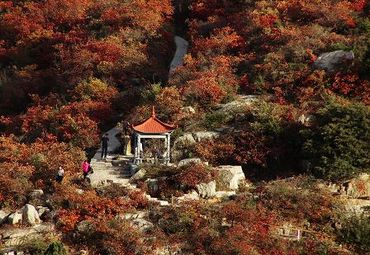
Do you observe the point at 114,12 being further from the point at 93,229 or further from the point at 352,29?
the point at 93,229

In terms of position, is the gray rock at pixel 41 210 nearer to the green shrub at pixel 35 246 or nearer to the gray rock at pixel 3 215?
the gray rock at pixel 3 215

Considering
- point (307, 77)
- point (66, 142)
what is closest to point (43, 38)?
point (66, 142)

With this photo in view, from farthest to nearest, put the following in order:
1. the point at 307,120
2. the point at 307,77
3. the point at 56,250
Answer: the point at 307,77
the point at 307,120
the point at 56,250

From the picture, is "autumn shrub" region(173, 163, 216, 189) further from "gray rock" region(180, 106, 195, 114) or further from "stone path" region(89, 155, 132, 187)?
"gray rock" region(180, 106, 195, 114)

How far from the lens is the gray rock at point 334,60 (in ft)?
92.4

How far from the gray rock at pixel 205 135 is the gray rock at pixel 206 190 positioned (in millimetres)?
3763

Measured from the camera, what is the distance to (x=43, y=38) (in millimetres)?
41094

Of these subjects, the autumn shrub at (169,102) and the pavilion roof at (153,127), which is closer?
the pavilion roof at (153,127)

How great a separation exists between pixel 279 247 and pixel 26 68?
25879 mm

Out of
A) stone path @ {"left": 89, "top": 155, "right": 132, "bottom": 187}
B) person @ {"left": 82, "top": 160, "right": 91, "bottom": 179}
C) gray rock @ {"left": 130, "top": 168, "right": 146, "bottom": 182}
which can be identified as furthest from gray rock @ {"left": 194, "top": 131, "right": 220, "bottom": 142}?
person @ {"left": 82, "top": 160, "right": 91, "bottom": 179}

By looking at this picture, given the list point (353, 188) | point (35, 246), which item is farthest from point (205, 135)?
point (35, 246)

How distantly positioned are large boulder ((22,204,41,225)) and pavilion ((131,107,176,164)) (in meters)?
5.58

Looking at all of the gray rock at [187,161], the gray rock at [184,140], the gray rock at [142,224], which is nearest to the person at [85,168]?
the gray rock at [187,161]

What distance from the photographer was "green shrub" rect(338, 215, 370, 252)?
1884 cm
